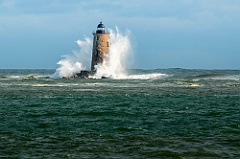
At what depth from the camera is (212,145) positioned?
13461mm

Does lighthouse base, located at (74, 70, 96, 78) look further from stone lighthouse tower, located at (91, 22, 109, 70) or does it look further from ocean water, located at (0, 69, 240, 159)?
Result: ocean water, located at (0, 69, 240, 159)

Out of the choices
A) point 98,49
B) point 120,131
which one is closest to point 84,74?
point 98,49

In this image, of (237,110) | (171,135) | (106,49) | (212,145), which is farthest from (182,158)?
(106,49)

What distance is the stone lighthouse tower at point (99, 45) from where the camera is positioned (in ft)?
245

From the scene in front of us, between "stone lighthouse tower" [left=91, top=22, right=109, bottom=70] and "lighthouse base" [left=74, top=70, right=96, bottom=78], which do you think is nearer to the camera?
"stone lighthouse tower" [left=91, top=22, right=109, bottom=70]

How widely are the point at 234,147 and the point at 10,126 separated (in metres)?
8.23

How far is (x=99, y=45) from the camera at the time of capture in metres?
75.0

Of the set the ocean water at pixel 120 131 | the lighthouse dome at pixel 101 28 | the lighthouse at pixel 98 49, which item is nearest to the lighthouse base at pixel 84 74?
the lighthouse at pixel 98 49

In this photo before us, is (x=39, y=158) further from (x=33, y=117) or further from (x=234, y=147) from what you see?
(x=33, y=117)

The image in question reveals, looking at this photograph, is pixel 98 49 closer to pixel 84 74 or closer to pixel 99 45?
pixel 99 45

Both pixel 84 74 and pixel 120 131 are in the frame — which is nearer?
pixel 120 131

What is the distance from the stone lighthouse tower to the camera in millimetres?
74562

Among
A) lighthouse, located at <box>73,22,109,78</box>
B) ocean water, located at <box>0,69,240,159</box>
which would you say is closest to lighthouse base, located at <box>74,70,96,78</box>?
lighthouse, located at <box>73,22,109,78</box>

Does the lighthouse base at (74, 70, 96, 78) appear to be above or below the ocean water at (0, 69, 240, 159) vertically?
above
